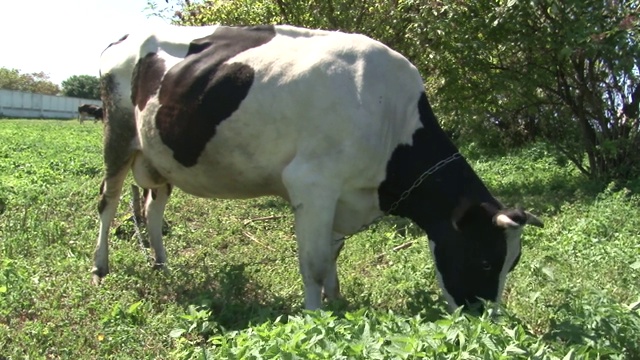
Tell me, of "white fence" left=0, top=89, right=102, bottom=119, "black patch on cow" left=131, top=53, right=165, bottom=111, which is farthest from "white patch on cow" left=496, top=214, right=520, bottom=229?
"white fence" left=0, top=89, right=102, bottom=119

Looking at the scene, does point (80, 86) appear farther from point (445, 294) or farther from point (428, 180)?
point (445, 294)

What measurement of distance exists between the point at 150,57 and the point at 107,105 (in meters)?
0.66

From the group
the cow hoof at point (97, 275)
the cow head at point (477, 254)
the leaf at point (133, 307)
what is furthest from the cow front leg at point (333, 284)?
the cow hoof at point (97, 275)

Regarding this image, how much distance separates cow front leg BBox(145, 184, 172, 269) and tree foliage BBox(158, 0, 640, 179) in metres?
4.56

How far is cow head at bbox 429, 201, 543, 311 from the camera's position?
4.32 metres

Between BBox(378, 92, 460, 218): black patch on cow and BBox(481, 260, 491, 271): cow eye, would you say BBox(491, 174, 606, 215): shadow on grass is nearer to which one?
BBox(378, 92, 460, 218): black patch on cow

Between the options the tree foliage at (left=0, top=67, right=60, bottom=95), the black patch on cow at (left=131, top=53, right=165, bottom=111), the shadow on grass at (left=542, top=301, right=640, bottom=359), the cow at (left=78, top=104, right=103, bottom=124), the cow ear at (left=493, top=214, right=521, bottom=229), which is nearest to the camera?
the shadow on grass at (left=542, top=301, right=640, bottom=359)

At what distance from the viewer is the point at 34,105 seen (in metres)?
57.0

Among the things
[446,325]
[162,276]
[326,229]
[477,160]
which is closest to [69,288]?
[162,276]

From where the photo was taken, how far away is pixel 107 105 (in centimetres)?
614

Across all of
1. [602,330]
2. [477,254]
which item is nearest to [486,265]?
[477,254]

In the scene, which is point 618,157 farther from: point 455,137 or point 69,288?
point 69,288

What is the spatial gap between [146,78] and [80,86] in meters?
85.8

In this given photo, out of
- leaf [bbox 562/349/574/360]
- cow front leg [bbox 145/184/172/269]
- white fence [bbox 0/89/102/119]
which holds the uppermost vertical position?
leaf [bbox 562/349/574/360]
